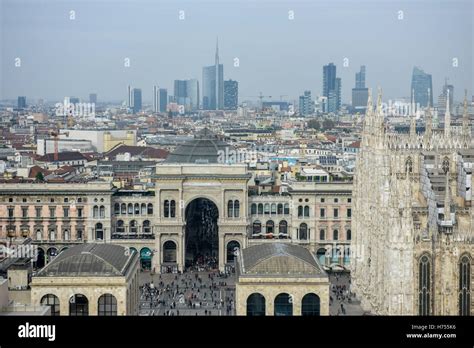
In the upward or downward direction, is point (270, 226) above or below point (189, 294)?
above

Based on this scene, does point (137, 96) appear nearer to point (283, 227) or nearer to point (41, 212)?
point (41, 212)

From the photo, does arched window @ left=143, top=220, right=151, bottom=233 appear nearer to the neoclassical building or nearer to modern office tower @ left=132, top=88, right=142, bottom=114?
modern office tower @ left=132, top=88, right=142, bottom=114

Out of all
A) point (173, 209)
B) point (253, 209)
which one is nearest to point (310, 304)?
point (173, 209)

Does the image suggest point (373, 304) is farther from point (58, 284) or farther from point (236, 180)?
point (236, 180)

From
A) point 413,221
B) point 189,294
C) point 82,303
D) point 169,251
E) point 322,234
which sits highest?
point 413,221

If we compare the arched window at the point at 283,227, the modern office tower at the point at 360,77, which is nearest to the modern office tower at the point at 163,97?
the arched window at the point at 283,227

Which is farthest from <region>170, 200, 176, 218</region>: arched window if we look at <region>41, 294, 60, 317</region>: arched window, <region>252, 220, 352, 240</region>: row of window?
<region>41, 294, 60, 317</region>: arched window
